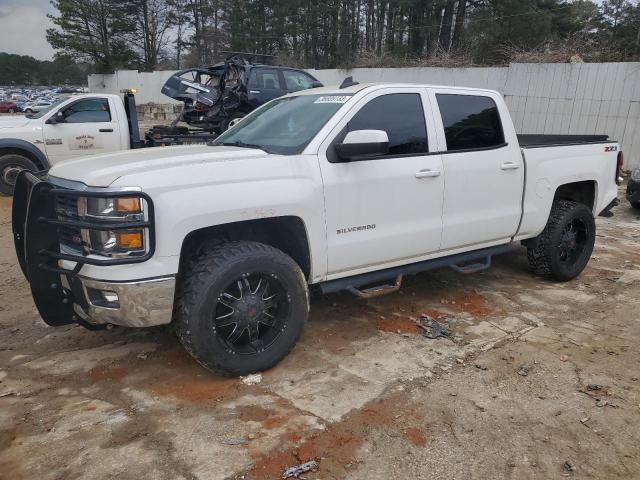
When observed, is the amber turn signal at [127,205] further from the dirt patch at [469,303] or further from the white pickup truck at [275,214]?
the dirt patch at [469,303]

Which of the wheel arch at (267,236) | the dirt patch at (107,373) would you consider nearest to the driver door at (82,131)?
the dirt patch at (107,373)

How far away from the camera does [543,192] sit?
5.07 m

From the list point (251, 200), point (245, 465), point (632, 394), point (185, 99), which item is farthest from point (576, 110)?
point (245, 465)

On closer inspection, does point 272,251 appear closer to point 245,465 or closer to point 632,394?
point 245,465

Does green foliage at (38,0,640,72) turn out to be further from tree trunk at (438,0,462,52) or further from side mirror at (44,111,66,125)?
side mirror at (44,111,66,125)

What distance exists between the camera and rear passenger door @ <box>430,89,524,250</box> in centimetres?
433

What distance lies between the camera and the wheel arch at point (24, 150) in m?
9.20

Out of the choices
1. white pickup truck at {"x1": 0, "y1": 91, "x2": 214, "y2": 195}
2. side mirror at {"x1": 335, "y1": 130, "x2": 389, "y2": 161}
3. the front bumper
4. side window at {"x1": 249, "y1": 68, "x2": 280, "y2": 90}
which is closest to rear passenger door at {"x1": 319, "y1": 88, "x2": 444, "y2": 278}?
side mirror at {"x1": 335, "y1": 130, "x2": 389, "y2": 161}

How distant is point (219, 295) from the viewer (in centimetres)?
320

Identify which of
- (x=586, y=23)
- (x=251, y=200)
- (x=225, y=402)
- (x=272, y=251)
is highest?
(x=586, y=23)

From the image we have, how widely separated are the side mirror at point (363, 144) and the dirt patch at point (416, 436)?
5.89 feet

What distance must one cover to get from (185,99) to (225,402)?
9.66 meters

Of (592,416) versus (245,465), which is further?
(592,416)

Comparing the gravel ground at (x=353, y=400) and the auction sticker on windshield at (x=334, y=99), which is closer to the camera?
the gravel ground at (x=353, y=400)
